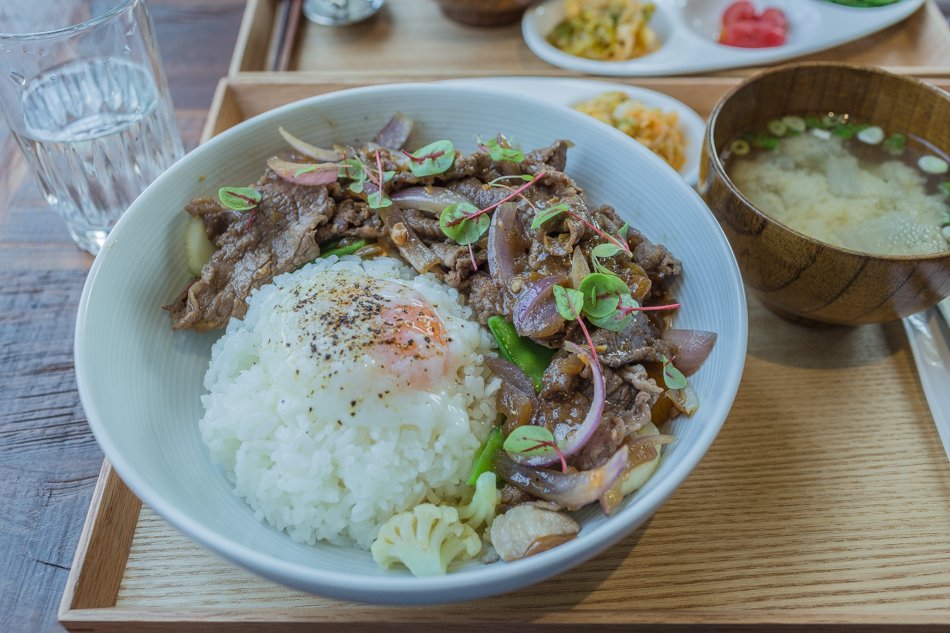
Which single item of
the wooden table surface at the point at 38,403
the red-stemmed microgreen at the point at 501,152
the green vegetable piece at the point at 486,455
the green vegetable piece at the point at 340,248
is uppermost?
the red-stemmed microgreen at the point at 501,152

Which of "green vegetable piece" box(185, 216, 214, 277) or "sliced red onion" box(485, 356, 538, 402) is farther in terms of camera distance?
"green vegetable piece" box(185, 216, 214, 277)

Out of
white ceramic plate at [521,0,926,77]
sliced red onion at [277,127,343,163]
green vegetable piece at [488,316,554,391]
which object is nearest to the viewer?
green vegetable piece at [488,316,554,391]

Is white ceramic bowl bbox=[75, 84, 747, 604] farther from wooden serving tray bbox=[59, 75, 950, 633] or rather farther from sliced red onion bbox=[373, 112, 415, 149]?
wooden serving tray bbox=[59, 75, 950, 633]

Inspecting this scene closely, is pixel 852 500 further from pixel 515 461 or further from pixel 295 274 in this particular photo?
pixel 295 274

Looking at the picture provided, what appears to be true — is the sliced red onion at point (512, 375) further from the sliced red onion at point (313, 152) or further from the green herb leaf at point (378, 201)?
the sliced red onion at point (313, 152)

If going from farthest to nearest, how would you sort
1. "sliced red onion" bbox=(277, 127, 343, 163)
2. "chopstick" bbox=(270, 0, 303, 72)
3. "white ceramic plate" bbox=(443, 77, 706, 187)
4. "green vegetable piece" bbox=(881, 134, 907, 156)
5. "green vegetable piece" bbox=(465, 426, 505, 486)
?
1. "chopstick" bbox=(270, 0, 303, 72)
2. "white ceramic plate" bbox=(443, 77, 706, 187)
3. "green vegetable piece" bbox=(881, 134, 907, 156)
4. "sliced red onion" bbox=(277, 127, 343, 163)
5. "green vegetable piece" bbox=(465, 426, 505, 486)

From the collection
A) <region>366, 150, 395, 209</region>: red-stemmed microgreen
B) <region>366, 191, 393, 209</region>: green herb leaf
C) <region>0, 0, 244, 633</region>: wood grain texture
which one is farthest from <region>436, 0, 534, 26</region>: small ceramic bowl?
<region>366, 191, 393, 209</region>: green herb leaf

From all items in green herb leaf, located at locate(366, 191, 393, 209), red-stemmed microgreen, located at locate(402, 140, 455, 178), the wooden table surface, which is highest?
red-stemmed microgreen, located at locate(402, 140, 455, 178)

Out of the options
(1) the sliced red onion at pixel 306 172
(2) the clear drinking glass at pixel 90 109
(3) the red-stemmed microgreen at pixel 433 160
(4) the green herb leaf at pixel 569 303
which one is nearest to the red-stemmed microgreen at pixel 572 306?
(4) the green herb leaf at pixel 569 303
